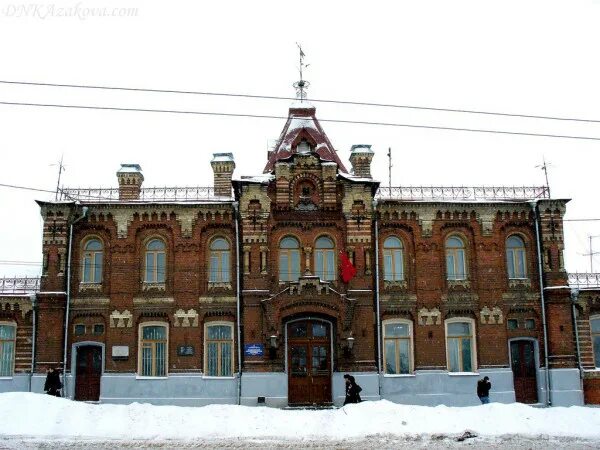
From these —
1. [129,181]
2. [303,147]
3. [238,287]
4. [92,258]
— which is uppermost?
[303,147]

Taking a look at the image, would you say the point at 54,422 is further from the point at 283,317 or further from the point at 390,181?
the point at 390,181

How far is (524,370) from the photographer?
27859mm

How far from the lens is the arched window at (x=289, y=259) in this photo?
27.5 meters

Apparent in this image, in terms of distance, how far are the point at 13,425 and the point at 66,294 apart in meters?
8.42

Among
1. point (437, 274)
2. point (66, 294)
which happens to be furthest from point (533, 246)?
point (66, 294)

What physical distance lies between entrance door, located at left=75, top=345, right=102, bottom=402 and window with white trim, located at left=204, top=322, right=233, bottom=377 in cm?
423

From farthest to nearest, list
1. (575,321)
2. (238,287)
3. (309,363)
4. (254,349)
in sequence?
(575,321)
(238,287)
(309,363)
(254,349)

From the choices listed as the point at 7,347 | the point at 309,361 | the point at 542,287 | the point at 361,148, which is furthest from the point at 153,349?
the point at 542,287

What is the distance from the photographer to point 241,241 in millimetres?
27562

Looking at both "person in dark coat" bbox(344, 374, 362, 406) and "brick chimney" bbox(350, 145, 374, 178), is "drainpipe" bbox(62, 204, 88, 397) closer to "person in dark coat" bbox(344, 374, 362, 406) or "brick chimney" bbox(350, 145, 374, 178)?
"person in dark coat" bbox(344, 374, 362, 406)

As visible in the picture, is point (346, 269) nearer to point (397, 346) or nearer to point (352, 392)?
point (397, 346)

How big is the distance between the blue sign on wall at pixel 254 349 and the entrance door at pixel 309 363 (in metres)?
1.13

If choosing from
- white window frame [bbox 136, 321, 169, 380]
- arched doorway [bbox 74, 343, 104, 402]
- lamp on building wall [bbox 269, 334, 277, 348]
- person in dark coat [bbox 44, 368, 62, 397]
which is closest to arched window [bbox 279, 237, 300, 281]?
lamp on building wall [bbox 269, 334, 277, 348]

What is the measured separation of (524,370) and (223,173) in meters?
14.7
